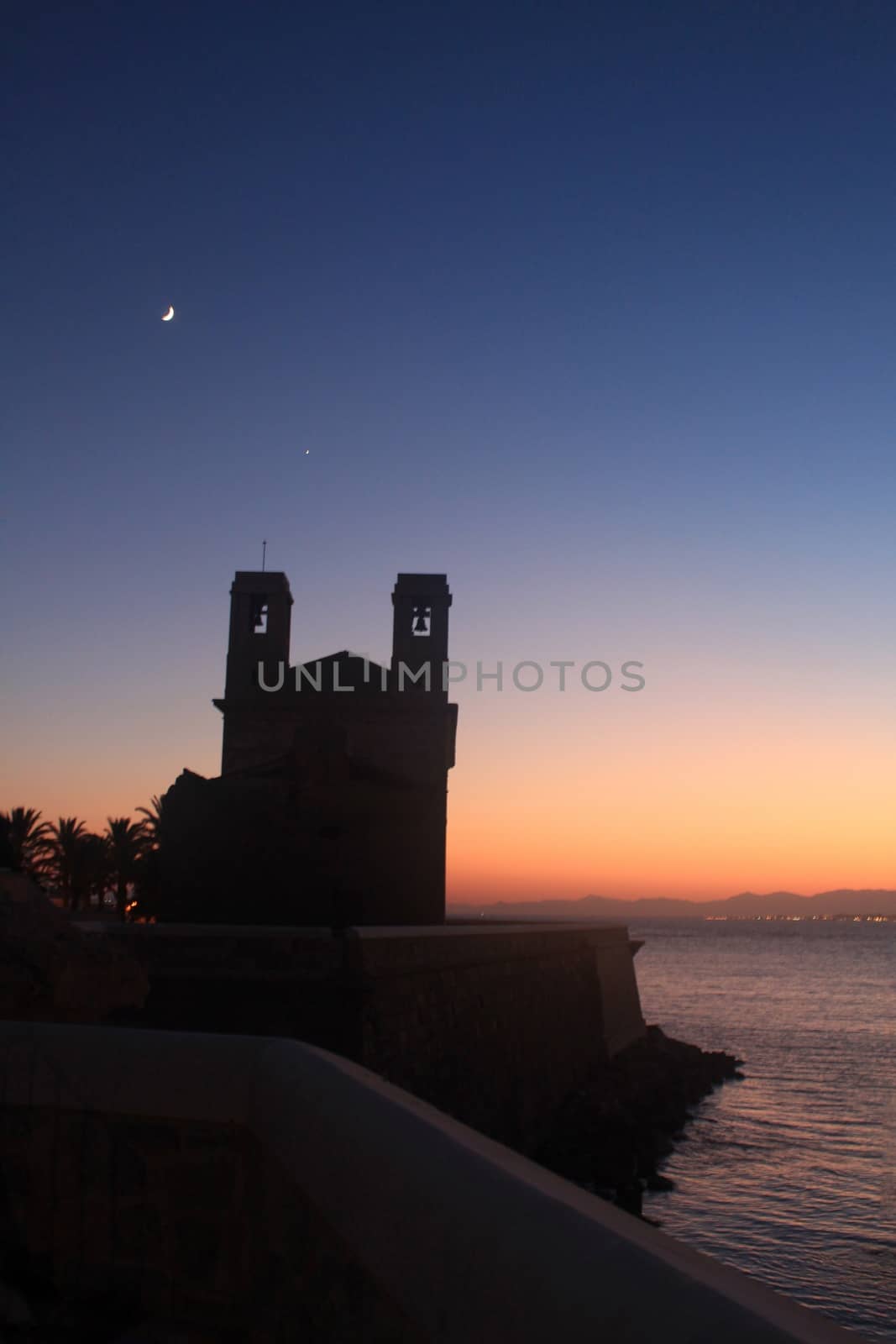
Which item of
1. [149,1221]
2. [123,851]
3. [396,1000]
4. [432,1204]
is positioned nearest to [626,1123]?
[396,1000]

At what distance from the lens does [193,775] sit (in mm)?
11734

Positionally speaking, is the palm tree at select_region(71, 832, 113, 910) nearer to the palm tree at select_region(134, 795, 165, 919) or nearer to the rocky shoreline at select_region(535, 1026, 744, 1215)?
the palm tree at select_region(134, 795, 165, 919)

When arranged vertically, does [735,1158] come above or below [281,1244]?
below

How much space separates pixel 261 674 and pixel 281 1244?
23.3 meters

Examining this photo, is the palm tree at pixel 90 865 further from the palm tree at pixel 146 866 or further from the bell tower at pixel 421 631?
the bell tower at pixel 421 631

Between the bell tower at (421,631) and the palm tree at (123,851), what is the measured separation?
12.5 metres

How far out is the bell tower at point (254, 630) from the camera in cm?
2580

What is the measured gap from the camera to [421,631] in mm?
25859

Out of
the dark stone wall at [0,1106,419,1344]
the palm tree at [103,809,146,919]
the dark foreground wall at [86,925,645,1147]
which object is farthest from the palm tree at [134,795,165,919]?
the dark stone wall at [0,1106,419,1344]

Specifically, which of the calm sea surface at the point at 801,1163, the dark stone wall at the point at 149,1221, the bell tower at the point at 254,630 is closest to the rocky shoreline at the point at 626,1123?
the calm sea surface at the point at 801,1163

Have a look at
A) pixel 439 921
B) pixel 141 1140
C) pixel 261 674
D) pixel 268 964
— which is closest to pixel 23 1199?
pixel 141 1140

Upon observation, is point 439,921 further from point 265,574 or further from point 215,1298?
point 265,574

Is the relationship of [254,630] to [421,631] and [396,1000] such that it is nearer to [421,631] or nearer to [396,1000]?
[421,631]

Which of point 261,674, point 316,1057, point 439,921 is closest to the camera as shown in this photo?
point 316,1057
